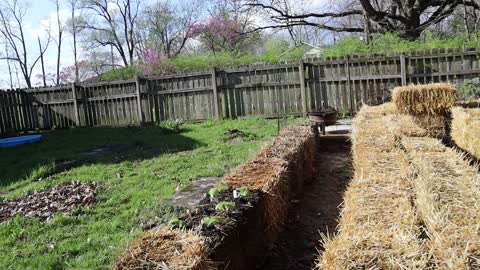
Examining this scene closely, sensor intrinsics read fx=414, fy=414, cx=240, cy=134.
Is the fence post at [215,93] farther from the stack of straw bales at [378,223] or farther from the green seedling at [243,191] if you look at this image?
the green seedling at [243,191]

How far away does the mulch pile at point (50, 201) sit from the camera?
14.9 ft

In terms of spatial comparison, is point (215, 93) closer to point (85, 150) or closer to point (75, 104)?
point (85, 150)

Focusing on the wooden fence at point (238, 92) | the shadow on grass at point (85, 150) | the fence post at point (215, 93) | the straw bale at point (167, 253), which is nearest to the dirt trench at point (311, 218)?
the straw bale at point (167, 253)

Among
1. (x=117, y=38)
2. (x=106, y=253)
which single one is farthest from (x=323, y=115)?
(x=117, y=38)

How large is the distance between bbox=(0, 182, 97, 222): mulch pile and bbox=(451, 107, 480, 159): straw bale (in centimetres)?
484

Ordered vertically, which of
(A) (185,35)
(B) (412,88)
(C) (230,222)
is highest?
(A) (185,35)

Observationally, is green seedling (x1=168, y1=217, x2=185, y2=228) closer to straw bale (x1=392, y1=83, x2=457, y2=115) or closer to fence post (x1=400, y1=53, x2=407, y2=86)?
straw bale (x1=392, y1=83, x2=457, y2=115)

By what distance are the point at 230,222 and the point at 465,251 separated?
1.26 meters

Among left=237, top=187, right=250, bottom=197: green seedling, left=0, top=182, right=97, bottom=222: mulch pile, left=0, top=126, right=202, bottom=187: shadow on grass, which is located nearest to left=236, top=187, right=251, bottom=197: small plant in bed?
left=237, top=187, right=250, bottom=197: green seedling

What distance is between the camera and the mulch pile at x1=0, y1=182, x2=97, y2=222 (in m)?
4.53

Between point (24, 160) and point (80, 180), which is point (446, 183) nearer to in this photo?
point (80, 180)

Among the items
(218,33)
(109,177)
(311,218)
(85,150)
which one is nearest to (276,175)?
(311,218)

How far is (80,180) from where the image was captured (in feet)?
19.0

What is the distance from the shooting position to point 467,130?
5660mm
